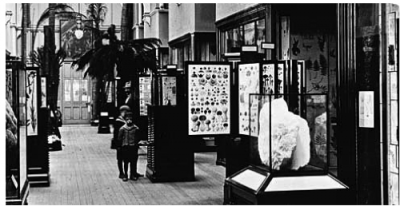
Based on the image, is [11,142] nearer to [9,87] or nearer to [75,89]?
[9,87]

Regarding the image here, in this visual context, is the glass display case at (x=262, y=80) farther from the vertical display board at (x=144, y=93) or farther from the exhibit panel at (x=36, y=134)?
the vertical display board at (x=144, y=93)

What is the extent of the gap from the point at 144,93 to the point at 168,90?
4041 millimetres

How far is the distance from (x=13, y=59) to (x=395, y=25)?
398cm

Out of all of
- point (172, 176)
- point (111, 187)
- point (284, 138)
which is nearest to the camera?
point (284, 138)

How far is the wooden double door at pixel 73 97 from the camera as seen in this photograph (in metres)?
29.3

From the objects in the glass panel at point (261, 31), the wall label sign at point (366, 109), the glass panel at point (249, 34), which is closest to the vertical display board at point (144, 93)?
the glass panel at point (249, 34)

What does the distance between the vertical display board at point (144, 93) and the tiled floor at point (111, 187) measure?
4.63ft

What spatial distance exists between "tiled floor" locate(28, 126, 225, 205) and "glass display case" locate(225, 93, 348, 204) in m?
3.38

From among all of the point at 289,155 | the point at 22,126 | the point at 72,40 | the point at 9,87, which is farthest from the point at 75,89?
the point at 289,155

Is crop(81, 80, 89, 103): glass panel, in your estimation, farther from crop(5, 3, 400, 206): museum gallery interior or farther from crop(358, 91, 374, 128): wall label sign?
crop(358, 91, 374, 128): wall label sign

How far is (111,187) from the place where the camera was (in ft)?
35.4

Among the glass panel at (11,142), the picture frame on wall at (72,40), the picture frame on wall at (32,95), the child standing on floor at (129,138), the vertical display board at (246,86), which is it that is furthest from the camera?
the picture frame on wall at (72,40)

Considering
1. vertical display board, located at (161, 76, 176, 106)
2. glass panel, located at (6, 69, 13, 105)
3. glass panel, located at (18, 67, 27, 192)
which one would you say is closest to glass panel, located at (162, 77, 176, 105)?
vertical display board, located at (161, 76, 176, 106)

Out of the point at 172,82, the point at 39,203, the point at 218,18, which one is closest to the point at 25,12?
the point at 39,203
